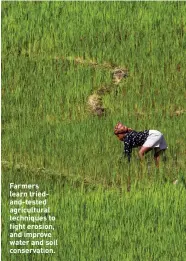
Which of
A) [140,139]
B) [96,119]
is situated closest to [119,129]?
[140,139]

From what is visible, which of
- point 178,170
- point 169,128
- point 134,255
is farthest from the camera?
point 169,128

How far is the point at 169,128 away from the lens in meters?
11.4

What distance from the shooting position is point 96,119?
1188cm

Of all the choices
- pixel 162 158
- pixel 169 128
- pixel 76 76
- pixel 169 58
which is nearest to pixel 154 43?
pixel 169 58

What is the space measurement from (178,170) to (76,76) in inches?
109

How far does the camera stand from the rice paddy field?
854cm

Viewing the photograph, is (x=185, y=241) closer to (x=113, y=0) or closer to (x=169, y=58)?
(x=169, y=58)

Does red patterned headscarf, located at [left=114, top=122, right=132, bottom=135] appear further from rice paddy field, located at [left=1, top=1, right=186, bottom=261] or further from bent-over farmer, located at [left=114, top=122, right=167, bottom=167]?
rice paddy field, located at [left=1, top=1, right=186, bottom=261]

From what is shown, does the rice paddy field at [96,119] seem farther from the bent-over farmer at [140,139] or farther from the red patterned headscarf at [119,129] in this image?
the red patterned headscarf at [119,129]

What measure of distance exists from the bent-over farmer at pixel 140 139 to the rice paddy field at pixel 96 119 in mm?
155

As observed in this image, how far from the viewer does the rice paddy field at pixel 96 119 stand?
854cm

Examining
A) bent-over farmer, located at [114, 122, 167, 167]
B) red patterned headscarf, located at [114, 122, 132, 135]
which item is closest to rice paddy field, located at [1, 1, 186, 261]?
bent-over farmer, located at [114, 122, 167, 167]

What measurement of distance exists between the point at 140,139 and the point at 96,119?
1602mm

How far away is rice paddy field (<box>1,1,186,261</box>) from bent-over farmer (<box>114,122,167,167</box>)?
0.51 ft
